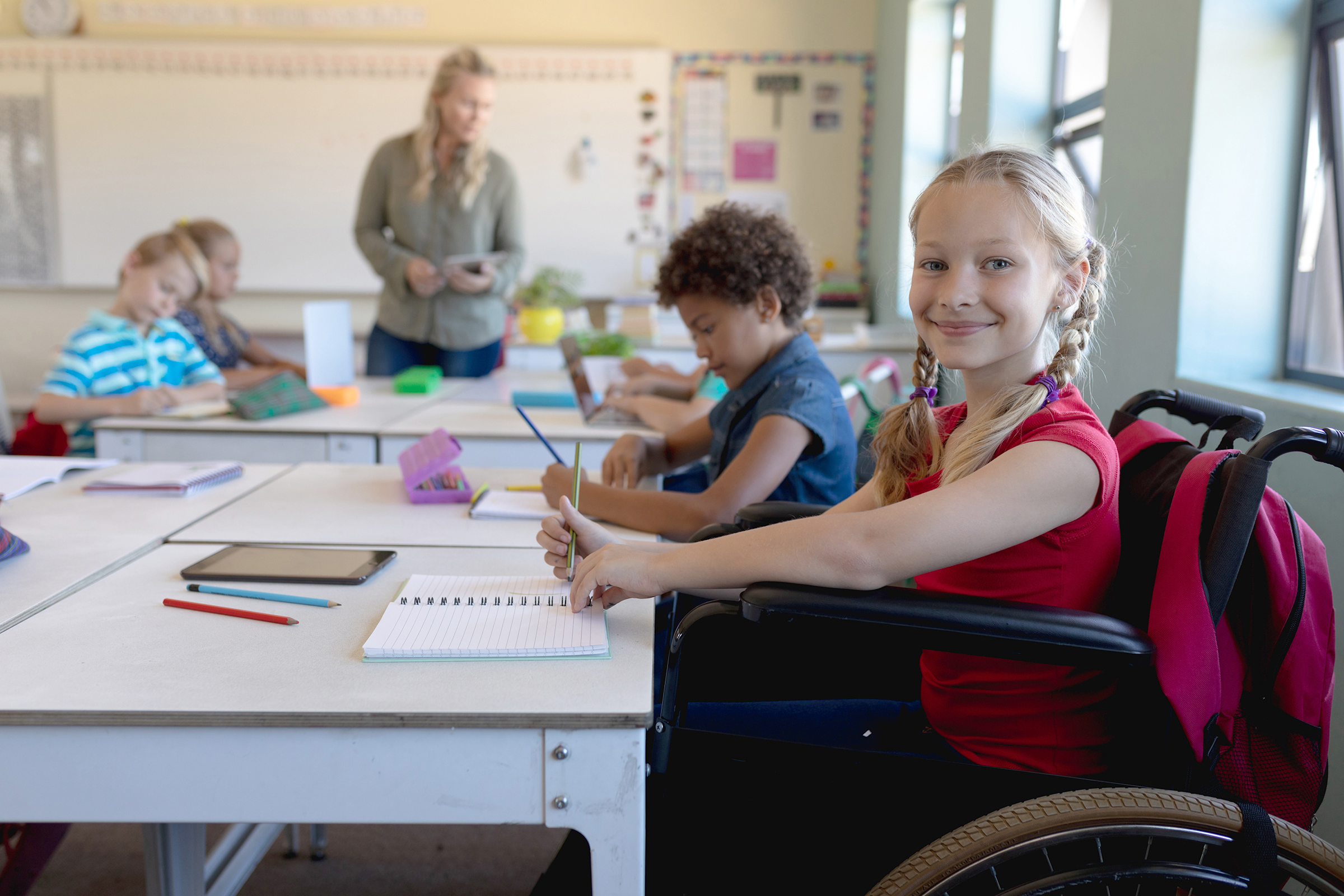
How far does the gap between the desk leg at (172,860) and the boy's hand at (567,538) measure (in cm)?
60

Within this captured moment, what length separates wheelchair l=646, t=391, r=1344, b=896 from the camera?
709mm

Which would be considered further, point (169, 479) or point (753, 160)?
point (753, 160)

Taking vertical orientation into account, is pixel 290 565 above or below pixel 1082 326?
below

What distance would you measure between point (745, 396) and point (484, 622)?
72 cm

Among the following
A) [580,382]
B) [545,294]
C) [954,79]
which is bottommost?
[580,382]

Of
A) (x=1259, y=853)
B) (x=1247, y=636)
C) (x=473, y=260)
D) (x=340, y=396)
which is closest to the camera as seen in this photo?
(x=1259, y=853)

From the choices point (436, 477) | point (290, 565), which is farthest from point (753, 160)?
point (290, 565)

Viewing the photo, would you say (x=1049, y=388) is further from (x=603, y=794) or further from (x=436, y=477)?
(x=436, y=477)

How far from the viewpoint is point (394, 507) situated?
1.47 m

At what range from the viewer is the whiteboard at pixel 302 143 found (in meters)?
4.88

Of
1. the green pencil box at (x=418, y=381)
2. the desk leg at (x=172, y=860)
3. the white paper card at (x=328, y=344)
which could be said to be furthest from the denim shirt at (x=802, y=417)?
the white paper card at (x=328, y=344)

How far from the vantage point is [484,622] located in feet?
3.10

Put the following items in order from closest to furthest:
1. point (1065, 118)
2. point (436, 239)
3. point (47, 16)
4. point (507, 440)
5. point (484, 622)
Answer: point (484, 622) < point (507, 440) < point (1065, 118) < point (436, 239) < point (47, 16)

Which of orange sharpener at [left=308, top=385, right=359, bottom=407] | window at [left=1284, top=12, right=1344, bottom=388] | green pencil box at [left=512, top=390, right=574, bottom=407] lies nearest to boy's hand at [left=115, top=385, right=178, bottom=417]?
orange sharpener at [left=308, top=385, right=359, bottom=407]
